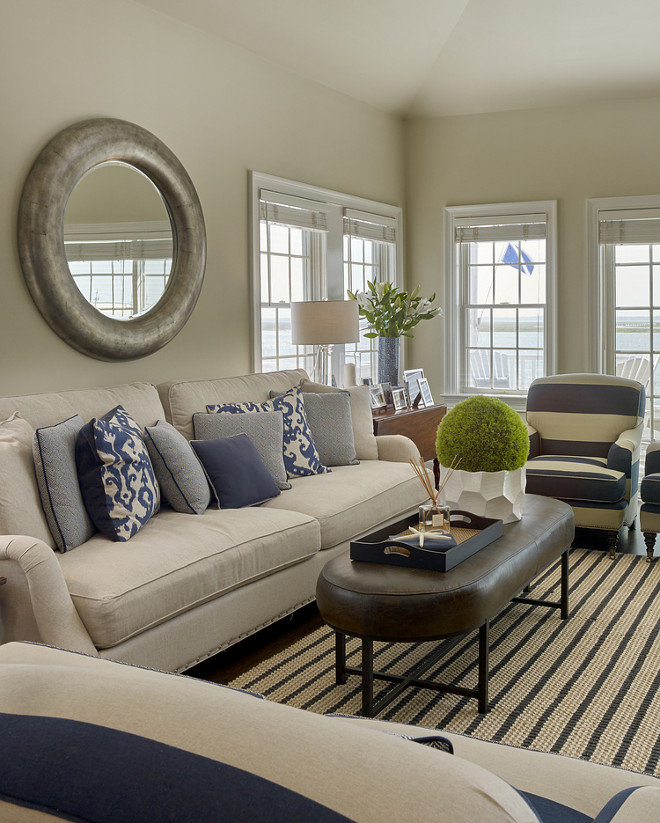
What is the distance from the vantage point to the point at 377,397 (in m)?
5.55

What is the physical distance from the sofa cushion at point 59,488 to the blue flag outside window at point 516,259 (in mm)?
4728

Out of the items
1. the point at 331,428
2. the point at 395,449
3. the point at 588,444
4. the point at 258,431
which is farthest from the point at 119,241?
the point at 588,444

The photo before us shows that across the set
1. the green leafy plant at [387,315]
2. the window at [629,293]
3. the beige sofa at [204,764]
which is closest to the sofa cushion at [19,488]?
the beige sofa at [204,764]

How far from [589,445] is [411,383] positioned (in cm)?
149

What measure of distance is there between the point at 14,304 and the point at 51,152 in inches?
27.0

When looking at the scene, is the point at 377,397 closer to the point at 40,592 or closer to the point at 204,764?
the point at 40,592

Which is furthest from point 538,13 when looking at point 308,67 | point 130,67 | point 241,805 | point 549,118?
point 241,805

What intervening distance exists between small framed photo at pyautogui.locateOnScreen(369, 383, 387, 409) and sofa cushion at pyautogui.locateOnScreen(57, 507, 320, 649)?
2204 mm

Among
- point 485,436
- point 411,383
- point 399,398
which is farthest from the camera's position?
point 411,383

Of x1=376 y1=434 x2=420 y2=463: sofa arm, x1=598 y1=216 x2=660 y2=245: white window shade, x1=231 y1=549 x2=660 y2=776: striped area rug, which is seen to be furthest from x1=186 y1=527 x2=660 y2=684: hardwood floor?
x1=598 y1=216 x2=660 y2=245: white window shade

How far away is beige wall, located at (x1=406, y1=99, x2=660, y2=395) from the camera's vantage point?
20.2 ft

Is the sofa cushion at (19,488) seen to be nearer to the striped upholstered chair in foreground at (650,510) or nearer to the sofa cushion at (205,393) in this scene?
the sofa cushion at (205,393)

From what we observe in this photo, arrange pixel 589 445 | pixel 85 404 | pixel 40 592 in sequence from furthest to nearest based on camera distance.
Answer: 1. pixel 589 445
2. pixel 85 404
3. pixel 40 592

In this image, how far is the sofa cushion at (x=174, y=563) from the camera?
2.42 meters
